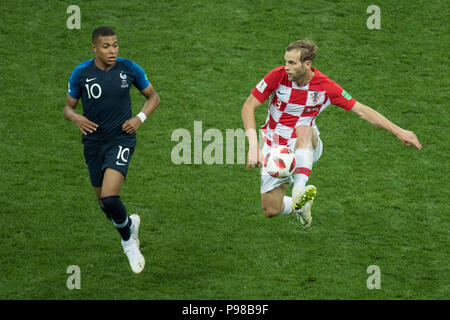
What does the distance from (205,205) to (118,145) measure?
2108 millimetres

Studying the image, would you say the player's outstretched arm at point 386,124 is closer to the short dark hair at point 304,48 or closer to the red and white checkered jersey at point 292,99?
the red and white checkered jersey at point 292,99

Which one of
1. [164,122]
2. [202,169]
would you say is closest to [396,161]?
[202,169]

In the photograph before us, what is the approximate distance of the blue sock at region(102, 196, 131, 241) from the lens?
7.93m

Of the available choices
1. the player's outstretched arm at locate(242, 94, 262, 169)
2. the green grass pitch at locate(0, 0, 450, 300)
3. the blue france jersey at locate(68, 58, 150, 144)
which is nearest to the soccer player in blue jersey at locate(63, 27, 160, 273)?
the blue france jersey at locate(68, 58, 150, 144)

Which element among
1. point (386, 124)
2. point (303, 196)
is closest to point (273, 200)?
point (303, 196)

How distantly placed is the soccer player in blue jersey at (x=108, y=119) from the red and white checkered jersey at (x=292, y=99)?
146cm

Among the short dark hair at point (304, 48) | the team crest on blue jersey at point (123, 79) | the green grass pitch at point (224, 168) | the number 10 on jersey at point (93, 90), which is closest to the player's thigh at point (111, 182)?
the number 10 on jersey at point (93, 90)

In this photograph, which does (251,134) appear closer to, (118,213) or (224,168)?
(118,213)

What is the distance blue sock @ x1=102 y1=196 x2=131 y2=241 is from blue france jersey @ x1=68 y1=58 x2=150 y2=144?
0.71 metres

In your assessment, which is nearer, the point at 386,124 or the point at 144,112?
the point at 386,124

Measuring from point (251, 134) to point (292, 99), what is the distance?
848 mm

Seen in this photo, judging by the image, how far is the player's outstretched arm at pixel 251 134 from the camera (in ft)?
25.3

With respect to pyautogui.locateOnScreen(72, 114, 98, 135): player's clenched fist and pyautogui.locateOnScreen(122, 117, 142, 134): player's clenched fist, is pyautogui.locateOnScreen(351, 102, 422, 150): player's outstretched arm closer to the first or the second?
pyautogui.locateOnScreen(122, 117, 142, 134): player's clenched fist

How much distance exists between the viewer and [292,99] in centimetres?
862
